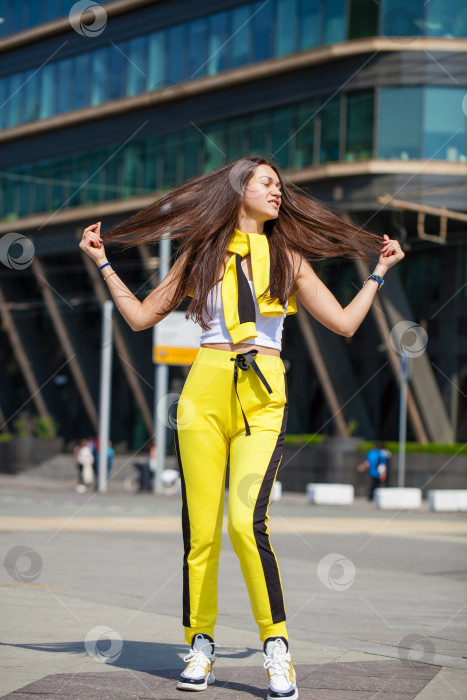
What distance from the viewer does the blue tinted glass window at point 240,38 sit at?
36438mm

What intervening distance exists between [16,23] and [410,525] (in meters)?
33.1

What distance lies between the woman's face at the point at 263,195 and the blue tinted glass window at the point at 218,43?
111 feet

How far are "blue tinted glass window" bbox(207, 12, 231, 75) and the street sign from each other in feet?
36.0

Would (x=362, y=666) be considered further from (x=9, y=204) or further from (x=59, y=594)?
(x=9, y=204)

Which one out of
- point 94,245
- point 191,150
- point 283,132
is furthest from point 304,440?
point 94,245

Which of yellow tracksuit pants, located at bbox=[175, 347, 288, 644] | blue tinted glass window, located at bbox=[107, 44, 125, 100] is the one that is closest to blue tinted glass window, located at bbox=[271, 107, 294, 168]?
blue tinted glass window, located at bbox=[107, 44, 125, 100]

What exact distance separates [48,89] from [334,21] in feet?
49.8

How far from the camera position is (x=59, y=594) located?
7.43m

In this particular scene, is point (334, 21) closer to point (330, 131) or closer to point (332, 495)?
point (330, 131)

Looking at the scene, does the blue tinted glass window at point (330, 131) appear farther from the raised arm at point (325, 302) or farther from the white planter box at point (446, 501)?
the raised arm at point (325, 302)

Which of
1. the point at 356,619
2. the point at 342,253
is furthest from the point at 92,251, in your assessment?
the point at 356,619

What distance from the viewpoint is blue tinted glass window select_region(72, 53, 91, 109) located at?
139ft

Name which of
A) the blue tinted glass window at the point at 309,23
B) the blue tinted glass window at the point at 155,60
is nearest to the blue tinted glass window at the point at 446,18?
the blue tinted glass window at the point at 309,23

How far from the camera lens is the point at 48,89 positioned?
4447cm
